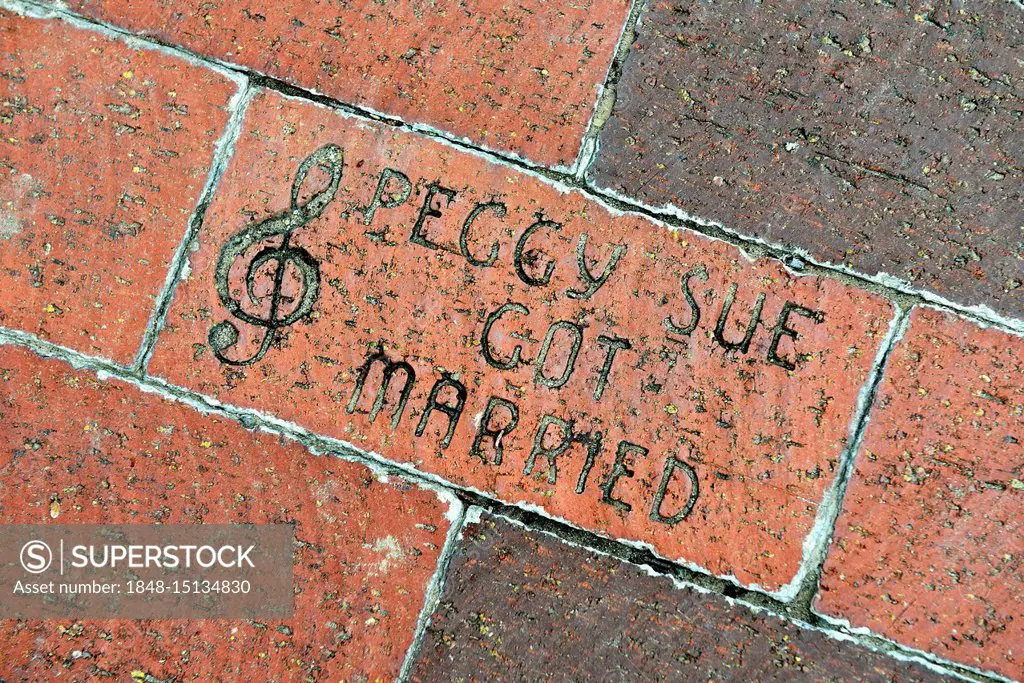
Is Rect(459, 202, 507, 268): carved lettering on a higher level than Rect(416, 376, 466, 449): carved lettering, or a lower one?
higher

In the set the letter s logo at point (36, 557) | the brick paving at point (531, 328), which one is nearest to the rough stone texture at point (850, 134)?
the brick paving at point (531, 328)

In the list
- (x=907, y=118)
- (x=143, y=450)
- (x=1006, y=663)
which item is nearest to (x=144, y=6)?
(x=143, y=450)

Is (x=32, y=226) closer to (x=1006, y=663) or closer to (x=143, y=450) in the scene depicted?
(x=143, y=450)

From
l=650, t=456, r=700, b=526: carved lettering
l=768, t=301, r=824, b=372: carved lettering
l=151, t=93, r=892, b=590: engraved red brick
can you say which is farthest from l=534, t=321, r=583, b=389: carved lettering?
l=768, t=301, r=824, b=372: carved lettering

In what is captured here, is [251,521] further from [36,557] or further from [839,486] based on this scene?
[839,486]

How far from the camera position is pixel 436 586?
4.41 feet

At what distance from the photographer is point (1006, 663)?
1.28 metres

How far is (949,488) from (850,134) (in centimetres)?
67

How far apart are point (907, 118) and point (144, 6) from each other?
145 centimetres

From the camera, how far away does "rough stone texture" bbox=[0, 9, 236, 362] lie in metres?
1.33

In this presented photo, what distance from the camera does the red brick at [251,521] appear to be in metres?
1.34

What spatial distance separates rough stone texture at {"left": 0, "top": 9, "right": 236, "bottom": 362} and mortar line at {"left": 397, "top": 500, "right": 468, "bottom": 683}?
0.69m

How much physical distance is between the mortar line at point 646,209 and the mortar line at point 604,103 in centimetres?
4

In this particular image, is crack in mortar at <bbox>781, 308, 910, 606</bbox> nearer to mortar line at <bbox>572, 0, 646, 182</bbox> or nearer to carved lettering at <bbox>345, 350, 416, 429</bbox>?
mortar line at <bbox>572, 0, 646, 182</bbox>
